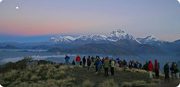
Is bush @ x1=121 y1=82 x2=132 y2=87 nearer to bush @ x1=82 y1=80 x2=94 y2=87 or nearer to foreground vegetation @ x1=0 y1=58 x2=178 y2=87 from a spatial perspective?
foreground vegetation @ x1=0 y1=58 x2=178 y2=87

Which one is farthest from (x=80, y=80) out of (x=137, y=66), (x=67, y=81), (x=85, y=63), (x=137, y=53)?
(x=137, y=53)

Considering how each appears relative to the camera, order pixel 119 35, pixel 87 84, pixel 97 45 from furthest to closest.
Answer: pixel 97 45 → pixel 119 35 → pixel 87 84

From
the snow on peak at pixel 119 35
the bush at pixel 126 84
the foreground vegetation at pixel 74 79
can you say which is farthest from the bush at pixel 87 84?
the snow on peak at pixel 119 35

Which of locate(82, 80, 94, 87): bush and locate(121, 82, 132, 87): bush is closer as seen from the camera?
locate(121, 82, 132, 87): bush

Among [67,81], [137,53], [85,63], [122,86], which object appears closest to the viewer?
[122,86]

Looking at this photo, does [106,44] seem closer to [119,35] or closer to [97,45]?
[97,45]

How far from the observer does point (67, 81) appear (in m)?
16.9

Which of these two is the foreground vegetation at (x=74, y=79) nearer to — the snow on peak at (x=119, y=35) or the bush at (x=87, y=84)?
the bush at (x=87, y=84)

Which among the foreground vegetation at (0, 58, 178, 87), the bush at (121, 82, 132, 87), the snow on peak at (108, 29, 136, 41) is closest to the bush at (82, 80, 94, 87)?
the foreground vegetation at (0, 58, 178, 87)

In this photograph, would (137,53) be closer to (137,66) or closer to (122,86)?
(137,66)

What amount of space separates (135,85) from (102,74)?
3950mm

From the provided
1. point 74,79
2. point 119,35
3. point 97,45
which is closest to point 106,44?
point 97,45

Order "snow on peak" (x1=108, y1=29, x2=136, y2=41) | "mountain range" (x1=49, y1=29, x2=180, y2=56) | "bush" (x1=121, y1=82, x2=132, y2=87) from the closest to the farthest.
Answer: "bush" (x1=121, y1=82, x2=132, y2=87) < "snow on peak" (x1=108, y1=29, x2=136, y2=41) < "mountain range" (x1=49, y1=29, x2=180, y2=56)


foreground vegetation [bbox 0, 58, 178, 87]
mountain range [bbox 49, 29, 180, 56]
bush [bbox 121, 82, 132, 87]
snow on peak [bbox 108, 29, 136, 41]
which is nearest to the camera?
bush [bbox 121, 82, 132, 87]
